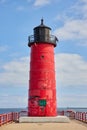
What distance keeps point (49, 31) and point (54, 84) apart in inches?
183

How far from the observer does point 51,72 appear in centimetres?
2895

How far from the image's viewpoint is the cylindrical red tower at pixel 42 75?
93.2ft

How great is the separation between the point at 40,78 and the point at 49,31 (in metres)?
4.36

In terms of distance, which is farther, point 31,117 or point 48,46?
point 48,46

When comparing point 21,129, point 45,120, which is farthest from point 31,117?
point 21,129

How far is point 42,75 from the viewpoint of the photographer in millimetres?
28484

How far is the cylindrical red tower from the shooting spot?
28.4 metres

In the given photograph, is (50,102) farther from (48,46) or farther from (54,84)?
(48,46)

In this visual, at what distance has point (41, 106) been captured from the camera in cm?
2841

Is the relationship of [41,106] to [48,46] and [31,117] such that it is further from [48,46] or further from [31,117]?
[48,46]

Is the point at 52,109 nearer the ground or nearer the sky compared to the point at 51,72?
nearer the ground

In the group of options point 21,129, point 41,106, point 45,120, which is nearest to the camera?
point 21,129

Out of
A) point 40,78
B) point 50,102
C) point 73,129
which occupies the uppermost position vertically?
point 40,78

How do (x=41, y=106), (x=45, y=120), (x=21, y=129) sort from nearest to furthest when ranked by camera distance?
(x=21, y=129)
(x=45, y=120)
(x=41, y=106)
